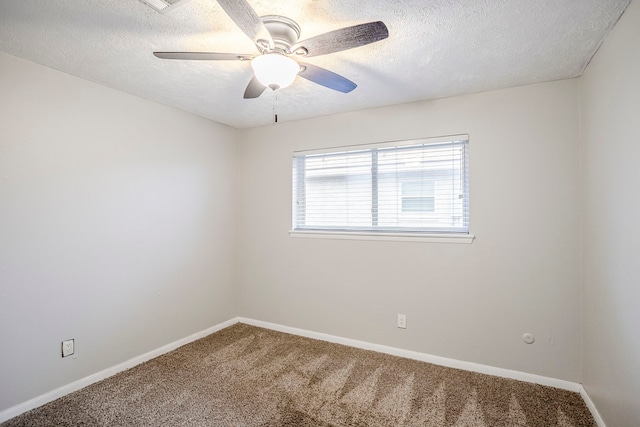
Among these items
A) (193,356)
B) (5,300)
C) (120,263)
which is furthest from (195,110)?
(193,356)

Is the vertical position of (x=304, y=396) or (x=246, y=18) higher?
(x=246, y=18)

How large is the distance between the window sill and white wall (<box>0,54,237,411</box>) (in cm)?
112

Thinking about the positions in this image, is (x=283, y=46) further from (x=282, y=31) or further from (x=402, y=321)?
(x=402, y=321)

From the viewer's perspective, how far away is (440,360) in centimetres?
266

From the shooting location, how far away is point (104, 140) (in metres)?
2.44

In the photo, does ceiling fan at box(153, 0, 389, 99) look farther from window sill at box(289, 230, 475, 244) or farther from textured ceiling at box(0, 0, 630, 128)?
window sill at box(289, 230, 475, 244)

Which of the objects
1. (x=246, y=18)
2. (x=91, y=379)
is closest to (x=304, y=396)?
(x=91, y=379)

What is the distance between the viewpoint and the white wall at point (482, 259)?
7.50 feet

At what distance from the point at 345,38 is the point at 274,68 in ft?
1.22

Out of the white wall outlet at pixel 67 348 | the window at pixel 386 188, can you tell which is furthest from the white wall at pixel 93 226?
the window at pixel 386 188

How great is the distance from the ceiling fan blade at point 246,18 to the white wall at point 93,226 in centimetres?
175

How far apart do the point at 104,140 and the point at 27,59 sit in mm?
639

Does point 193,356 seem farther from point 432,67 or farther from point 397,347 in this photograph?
point 432,67

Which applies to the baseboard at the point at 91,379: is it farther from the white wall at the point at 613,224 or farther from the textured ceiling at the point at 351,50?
the white wall at the point at 613,224
